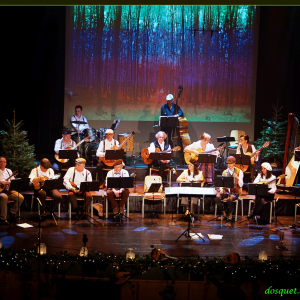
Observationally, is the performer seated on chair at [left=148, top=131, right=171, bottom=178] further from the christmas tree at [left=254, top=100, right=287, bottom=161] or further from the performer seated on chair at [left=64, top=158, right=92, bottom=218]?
the christmas tree at [left=254, top=100, right=287, bottom=161]

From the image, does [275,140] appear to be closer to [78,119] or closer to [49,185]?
[78,119]

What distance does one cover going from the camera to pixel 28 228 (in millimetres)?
7598

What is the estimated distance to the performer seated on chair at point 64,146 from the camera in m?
9.68

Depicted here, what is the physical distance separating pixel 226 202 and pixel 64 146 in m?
4.43

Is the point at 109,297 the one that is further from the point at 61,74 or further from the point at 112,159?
the point at 61,74

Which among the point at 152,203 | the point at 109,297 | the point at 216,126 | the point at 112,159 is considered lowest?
the point at 109,297

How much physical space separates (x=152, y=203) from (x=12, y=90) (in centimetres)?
640

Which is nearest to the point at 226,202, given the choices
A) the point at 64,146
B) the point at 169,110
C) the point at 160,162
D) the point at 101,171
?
the point at 160,162

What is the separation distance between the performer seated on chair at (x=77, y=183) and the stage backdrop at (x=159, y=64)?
163 inches

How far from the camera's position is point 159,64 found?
12.4m

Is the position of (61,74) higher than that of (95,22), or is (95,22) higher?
(95,22)

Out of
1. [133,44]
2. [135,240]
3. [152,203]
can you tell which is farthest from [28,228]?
[133,44]

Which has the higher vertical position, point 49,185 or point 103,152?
point 103,152

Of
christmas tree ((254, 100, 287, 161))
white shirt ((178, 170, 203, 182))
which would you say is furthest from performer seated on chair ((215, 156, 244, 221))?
christmas tree ((254, 100, 287, 161))
